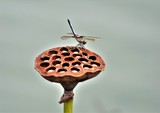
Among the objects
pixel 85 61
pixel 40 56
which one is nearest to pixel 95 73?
pixel 85 61

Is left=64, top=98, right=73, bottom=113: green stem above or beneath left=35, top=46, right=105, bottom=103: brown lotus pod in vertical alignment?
beneath

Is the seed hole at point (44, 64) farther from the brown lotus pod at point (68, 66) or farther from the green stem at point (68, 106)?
the green stem at point (68, 106)

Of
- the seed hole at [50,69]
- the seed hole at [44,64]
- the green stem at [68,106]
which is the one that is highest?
the seed hole at [44,64]

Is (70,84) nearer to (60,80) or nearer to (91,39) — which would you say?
(60,80)

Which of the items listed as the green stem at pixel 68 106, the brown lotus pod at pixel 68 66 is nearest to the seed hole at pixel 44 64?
the brown lotus pod at pixel 68 66

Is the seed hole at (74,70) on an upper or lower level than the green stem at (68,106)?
upper

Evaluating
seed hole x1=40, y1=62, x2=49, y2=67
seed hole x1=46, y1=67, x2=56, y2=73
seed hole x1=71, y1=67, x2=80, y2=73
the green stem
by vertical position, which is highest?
seed hole x1=40, y1=62, x2=49, y2=67

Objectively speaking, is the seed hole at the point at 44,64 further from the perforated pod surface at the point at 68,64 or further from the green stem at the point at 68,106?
the green stem at the point at 68,106

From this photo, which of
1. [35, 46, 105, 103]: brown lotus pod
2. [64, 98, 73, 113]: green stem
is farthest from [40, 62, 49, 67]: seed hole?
[64, 98, 73, 113]: green stem

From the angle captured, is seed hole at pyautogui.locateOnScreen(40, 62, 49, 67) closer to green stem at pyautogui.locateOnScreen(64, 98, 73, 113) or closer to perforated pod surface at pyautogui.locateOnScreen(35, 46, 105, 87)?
perforated pod surface at pyautogui.locateOnScreen(35, 46, 105, 87)
